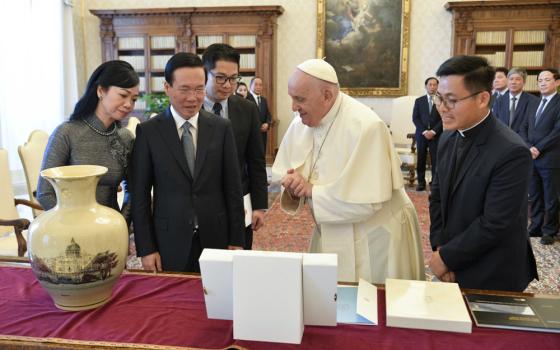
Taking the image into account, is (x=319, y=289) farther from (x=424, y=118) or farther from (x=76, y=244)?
(x=424, y=118)

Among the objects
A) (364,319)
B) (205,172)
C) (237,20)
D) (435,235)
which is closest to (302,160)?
(205,172)

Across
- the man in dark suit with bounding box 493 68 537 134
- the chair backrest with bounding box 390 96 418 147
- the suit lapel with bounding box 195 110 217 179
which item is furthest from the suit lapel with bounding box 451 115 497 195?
the chair backrest with bounding box 390 96 418 147

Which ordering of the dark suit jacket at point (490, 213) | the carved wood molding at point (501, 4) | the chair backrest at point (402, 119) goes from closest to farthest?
the dark suit jacket at point (490, 213) < the carved wood molding at point (501, 4) < the chair backrest at point (402, 119)

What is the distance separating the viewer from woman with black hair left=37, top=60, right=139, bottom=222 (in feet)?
7.18

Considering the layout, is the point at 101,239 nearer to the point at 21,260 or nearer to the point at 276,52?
the point at 21,260

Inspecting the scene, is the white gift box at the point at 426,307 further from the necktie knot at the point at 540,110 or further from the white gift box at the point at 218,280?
the necktie knot at the point at 540,110

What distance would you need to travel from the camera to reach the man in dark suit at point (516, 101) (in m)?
5.68

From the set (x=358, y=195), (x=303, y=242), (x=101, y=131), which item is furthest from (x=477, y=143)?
(x=303, y=242)

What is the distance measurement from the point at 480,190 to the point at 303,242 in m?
3.25

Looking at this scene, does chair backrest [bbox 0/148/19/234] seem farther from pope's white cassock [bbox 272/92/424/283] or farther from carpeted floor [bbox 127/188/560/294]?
pope's white cassock [bbox 272/92/424/283]

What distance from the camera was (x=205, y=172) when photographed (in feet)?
7.32

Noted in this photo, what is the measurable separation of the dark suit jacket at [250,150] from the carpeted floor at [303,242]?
1.93 metres

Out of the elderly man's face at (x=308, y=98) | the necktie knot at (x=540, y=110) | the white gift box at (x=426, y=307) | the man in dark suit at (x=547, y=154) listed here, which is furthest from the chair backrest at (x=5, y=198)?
the necktie knot at (x=540, y=110)

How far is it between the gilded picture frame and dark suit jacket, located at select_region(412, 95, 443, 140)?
148 cm
